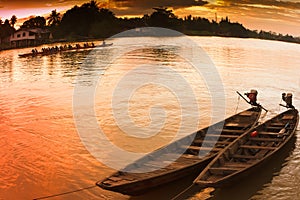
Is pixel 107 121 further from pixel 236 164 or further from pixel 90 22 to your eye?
pixel 90 22

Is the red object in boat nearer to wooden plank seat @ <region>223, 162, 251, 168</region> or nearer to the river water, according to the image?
the river water

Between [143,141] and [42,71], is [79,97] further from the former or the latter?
[42,71]

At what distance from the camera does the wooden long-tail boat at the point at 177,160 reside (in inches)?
307

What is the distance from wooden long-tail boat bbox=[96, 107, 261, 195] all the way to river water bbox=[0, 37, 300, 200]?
0.50 metres

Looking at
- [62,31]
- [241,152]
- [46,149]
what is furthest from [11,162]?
[62,31]

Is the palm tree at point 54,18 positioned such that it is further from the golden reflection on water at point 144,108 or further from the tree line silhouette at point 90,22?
the golden reflection on water at point 144,108

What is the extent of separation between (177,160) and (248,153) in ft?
7.75

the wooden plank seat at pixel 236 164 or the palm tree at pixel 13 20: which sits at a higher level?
the palm tree at pixel 13 20

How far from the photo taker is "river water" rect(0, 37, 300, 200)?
947 cm

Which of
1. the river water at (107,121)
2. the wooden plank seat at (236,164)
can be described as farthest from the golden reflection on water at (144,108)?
the wooden plank seat at (236,164)

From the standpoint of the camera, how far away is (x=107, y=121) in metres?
15.7

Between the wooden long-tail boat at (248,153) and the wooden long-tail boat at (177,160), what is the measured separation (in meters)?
0.41

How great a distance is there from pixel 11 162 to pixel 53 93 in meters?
11.4

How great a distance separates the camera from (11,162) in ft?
36.4
